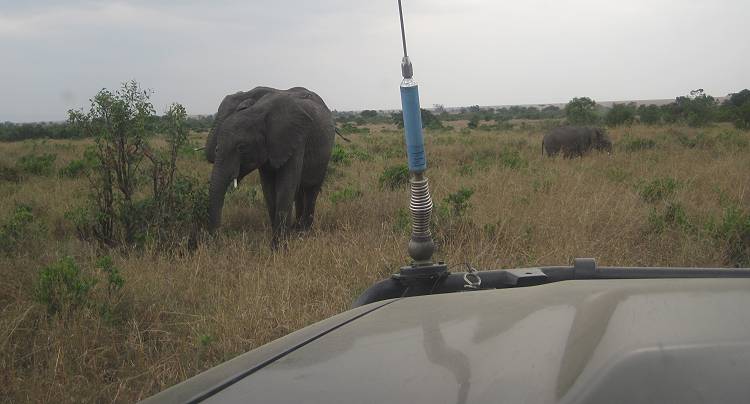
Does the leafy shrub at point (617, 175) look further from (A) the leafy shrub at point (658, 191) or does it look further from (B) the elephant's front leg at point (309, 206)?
(B) the elephant's front leg at point (309, 206)

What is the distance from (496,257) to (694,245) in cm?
162

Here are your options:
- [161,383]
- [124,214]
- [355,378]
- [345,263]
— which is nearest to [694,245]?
[345,263]

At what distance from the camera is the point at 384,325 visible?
1.46 m

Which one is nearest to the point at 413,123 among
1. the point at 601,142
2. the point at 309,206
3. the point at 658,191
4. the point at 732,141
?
the point at 309,206

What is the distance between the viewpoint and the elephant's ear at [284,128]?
6.45 m

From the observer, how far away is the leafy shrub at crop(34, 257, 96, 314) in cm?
363

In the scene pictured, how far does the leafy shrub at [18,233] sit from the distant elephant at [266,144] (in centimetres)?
165

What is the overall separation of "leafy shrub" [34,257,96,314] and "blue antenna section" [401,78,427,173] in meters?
2.67

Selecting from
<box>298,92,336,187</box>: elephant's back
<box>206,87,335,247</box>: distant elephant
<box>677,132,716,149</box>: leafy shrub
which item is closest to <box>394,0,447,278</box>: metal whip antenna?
<box>206,87,335,247</box>: distant elephant

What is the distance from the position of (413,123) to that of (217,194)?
14.6 ft

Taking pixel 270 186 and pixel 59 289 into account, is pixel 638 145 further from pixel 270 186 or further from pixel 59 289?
pixel 59 289

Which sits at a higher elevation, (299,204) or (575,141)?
(575,141)

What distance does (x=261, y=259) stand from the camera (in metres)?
5.02

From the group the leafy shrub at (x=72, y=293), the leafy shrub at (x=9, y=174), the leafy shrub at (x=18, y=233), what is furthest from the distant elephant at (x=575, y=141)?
the leafy shrub at (x=72, y=293)
